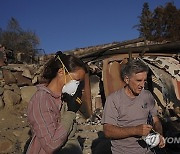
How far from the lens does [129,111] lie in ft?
11.0

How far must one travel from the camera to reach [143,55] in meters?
8.98

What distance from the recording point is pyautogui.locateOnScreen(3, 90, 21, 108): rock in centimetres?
1134

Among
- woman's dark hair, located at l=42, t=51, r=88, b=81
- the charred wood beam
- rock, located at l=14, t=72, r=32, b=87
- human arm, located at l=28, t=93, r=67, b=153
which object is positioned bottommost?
rock, located at l=14, t=72, r=32, b=87

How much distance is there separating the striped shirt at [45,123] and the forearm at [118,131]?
84 cm

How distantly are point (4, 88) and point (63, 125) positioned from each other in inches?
384

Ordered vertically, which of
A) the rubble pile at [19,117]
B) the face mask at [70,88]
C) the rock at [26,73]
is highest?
the face mask at [70,88]

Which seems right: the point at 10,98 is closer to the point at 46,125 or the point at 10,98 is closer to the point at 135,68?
the point at 135,68

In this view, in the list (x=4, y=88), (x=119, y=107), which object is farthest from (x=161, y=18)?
(x=119, y=107)

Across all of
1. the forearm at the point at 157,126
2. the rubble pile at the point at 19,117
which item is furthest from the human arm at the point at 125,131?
the rubble pile at the point at 19,117

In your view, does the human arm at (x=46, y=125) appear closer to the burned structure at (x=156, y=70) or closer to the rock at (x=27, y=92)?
the burned structure at (x=156, y=70)

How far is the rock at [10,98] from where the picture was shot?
447 inches

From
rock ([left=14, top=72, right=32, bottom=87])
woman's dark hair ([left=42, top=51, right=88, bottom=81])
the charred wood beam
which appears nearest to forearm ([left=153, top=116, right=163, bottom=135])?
woman's dark hair ([left=42, top=51, right=88, bottom=81])

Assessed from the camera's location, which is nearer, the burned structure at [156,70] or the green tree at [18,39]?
the burned structure at [156,70]

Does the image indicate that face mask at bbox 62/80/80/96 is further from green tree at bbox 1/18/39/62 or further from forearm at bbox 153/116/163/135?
green tree at bbox 1/18/39/62
